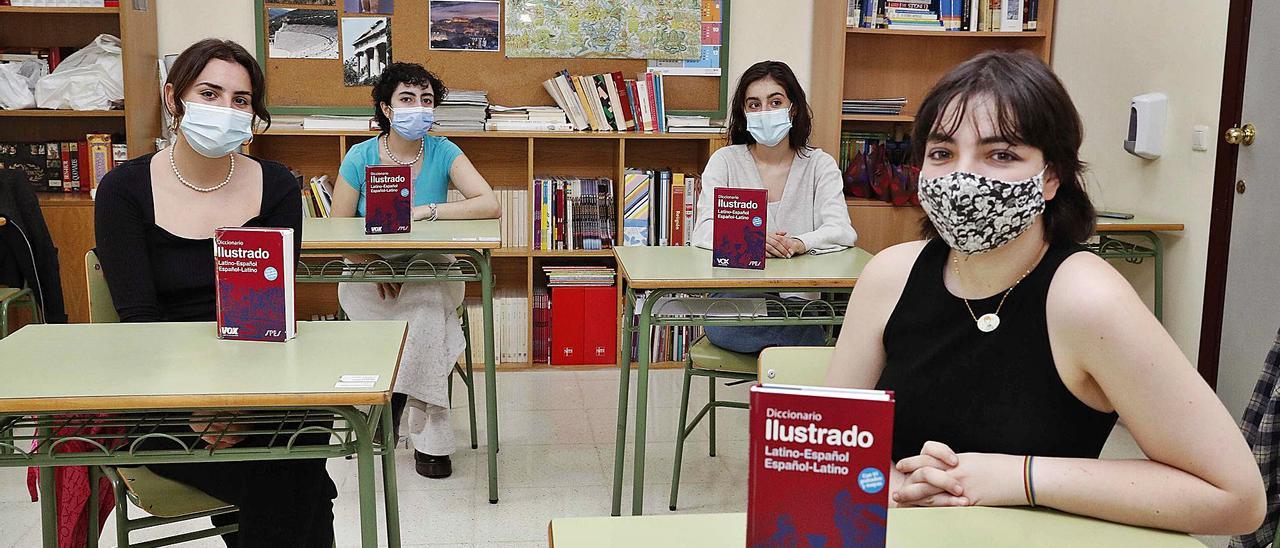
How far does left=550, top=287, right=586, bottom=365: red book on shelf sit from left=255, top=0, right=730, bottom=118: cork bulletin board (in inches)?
34.9

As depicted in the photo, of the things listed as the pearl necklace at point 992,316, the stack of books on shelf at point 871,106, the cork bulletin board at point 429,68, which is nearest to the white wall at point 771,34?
the cork bulletin board at point 429,68

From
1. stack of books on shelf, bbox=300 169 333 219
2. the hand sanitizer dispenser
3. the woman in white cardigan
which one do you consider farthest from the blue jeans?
stack of books on shelf, bbox=300 169 333 219

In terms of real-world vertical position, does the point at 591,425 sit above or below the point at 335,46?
below

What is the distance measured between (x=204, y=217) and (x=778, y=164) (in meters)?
1.91

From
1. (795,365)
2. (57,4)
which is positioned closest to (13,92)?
(57,4)

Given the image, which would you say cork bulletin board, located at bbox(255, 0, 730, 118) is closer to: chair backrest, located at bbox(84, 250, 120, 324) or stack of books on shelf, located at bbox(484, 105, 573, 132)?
stack of books on shelf, located at bbox(484, 105, 573, 132)

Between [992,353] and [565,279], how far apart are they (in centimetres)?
347

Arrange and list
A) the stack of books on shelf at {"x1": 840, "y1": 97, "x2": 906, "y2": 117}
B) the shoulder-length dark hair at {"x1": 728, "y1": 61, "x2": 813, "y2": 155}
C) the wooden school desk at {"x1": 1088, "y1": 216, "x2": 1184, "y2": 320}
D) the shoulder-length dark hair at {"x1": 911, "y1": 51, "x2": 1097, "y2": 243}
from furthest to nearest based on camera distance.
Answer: the stack of books on shelf at {"x1": 840, "y1": 97, "x2": 906, "y2": 117} < the wooden school desk at {"x1": 1088, "y1": 216, "x2": 1184, "y2": 320} < the shoulder-length dark hair at {"x1": 728, "y1": 61, "x2": 813, "y2": 155} < the shoulder-length dark hair at {"x1": 911, "y1": 51, "x2": 1097, "y2": 243}

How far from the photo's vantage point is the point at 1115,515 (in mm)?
1238

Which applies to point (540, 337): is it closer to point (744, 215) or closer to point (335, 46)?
point (335, 46)

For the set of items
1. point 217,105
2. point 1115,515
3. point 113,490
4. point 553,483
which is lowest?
point 553,483

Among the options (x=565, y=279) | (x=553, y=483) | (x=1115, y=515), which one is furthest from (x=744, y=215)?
(x=565, y=279)

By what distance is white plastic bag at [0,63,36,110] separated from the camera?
4.37 m

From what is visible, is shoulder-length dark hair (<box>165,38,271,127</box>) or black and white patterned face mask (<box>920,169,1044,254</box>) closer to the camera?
black and white patterned face mask (<box>920,169,1044,254</box>)
